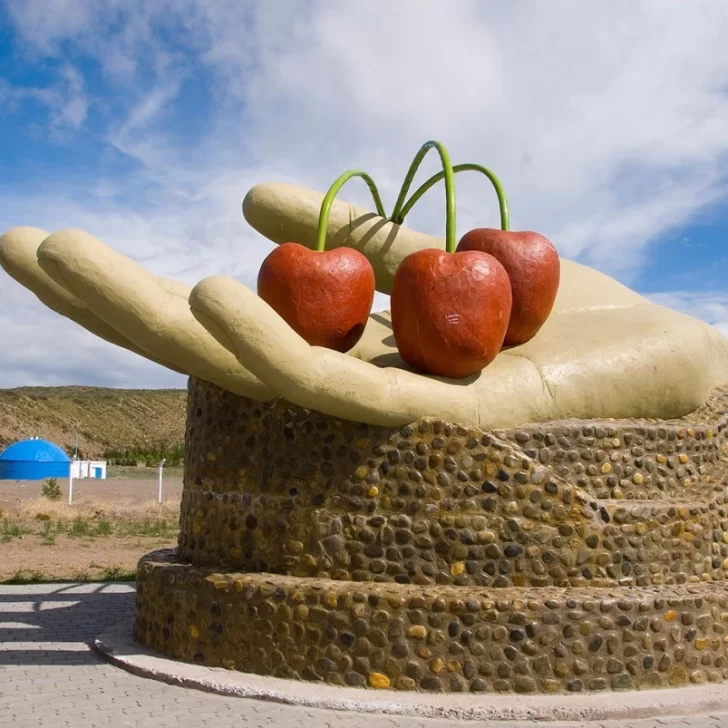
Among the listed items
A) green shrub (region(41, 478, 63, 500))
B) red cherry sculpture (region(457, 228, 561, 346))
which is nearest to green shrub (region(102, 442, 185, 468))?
green shrub (region(41, 478, 63, 500))

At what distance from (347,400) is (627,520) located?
2280mm

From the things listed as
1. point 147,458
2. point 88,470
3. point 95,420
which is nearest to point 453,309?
point 88,470

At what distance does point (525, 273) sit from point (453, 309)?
1.05m

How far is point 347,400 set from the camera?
6309mm

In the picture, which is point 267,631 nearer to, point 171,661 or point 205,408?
point 171,661

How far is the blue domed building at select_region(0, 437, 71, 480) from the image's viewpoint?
34781mm

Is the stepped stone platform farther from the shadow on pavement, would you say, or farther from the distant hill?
the distant hill

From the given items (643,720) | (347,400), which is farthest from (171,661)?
(643,720)

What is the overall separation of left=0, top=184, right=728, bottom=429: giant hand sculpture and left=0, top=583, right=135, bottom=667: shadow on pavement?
2.74 metres

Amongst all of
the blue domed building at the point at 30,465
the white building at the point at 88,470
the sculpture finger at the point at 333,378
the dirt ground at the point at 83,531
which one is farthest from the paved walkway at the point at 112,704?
the blue domed building at the point at 30,465

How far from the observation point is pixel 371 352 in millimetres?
7664

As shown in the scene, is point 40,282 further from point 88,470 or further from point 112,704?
point 88,470

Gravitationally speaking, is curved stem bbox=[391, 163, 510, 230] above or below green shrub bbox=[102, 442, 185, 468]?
above

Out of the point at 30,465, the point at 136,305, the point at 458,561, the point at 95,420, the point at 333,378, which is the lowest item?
the point at 458,561
